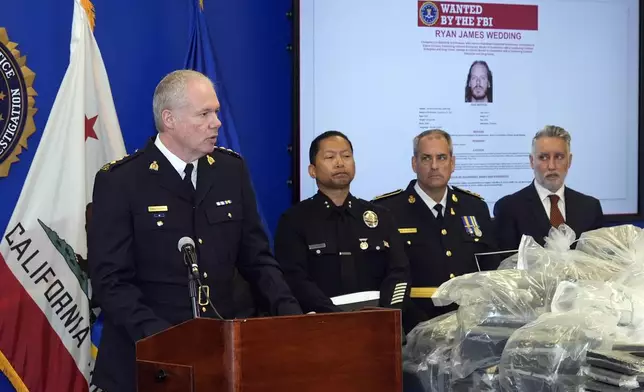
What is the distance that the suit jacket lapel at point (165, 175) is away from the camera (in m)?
2.55

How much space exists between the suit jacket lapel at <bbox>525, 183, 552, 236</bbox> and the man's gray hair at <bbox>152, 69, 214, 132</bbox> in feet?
6.08

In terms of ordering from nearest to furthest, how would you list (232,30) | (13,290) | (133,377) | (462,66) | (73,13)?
1. (133,377)
2. (13,290)
3. (73,13)
4. (232,30)
5. (462,66)

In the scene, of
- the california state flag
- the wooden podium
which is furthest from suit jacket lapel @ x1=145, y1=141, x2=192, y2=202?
the california state flag

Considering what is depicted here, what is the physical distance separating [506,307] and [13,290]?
6.89ft

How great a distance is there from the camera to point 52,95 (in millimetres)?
3680

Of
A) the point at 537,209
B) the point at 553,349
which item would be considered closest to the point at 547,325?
the point at 553,349

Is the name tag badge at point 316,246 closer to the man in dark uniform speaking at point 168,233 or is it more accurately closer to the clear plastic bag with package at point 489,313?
the man in dark uniform speaking at point 168,233

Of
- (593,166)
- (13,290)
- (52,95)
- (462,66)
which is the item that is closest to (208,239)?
(13,290)

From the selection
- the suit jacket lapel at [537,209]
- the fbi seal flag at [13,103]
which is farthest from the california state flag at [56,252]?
the suit jacket lapel at [537,209]

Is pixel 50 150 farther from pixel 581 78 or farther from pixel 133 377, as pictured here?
pixel 581 78

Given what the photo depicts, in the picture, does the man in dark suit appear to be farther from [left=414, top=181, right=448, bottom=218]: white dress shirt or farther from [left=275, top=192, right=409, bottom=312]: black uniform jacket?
[left=275, top=192, right=409, bottom=312]: black uniform jacket

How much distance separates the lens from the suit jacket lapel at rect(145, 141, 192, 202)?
8.36 ft

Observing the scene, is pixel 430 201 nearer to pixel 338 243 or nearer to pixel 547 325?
pixel 338 243

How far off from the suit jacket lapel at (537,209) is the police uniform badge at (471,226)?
1.42 ft
